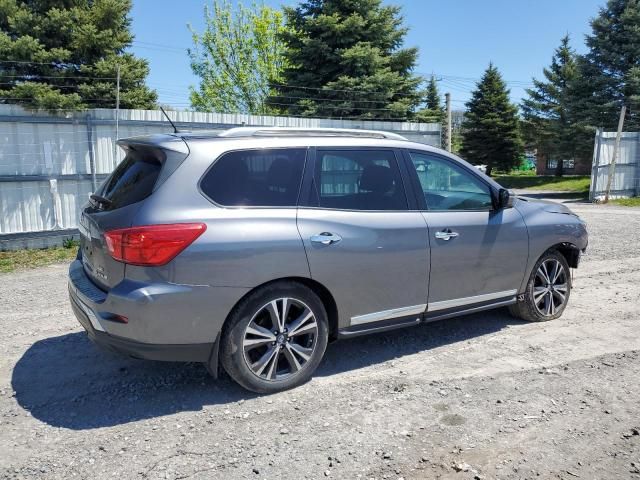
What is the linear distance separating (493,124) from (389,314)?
108ft

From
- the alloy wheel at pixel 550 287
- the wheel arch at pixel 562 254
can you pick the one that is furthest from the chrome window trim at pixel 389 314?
the alloy wheel at pixel 550 287

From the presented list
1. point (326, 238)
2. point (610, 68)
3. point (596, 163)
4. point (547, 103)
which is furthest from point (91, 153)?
point (547, 103)

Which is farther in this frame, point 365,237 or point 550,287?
point 550,287

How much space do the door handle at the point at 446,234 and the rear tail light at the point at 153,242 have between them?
2.04 metres

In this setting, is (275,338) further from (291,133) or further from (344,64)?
(344,64)

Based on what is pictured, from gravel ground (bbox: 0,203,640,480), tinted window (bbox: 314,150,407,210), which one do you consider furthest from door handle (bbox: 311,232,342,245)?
gravel ground (bbox: 0,203,640,480)

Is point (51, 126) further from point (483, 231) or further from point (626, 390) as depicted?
point (626, 390)

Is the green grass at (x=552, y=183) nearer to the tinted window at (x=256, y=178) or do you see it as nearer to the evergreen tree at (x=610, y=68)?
the evergreen tree at (x=610, y=68)

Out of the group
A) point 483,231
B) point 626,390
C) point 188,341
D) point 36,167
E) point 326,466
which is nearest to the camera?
point 326,466

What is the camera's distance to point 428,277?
4371 mm

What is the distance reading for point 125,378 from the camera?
4094mm

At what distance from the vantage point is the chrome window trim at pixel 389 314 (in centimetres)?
411

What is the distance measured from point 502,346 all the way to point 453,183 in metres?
1.52

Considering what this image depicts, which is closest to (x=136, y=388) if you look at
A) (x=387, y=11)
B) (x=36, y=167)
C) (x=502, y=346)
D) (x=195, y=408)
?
(x=195, y=408)
